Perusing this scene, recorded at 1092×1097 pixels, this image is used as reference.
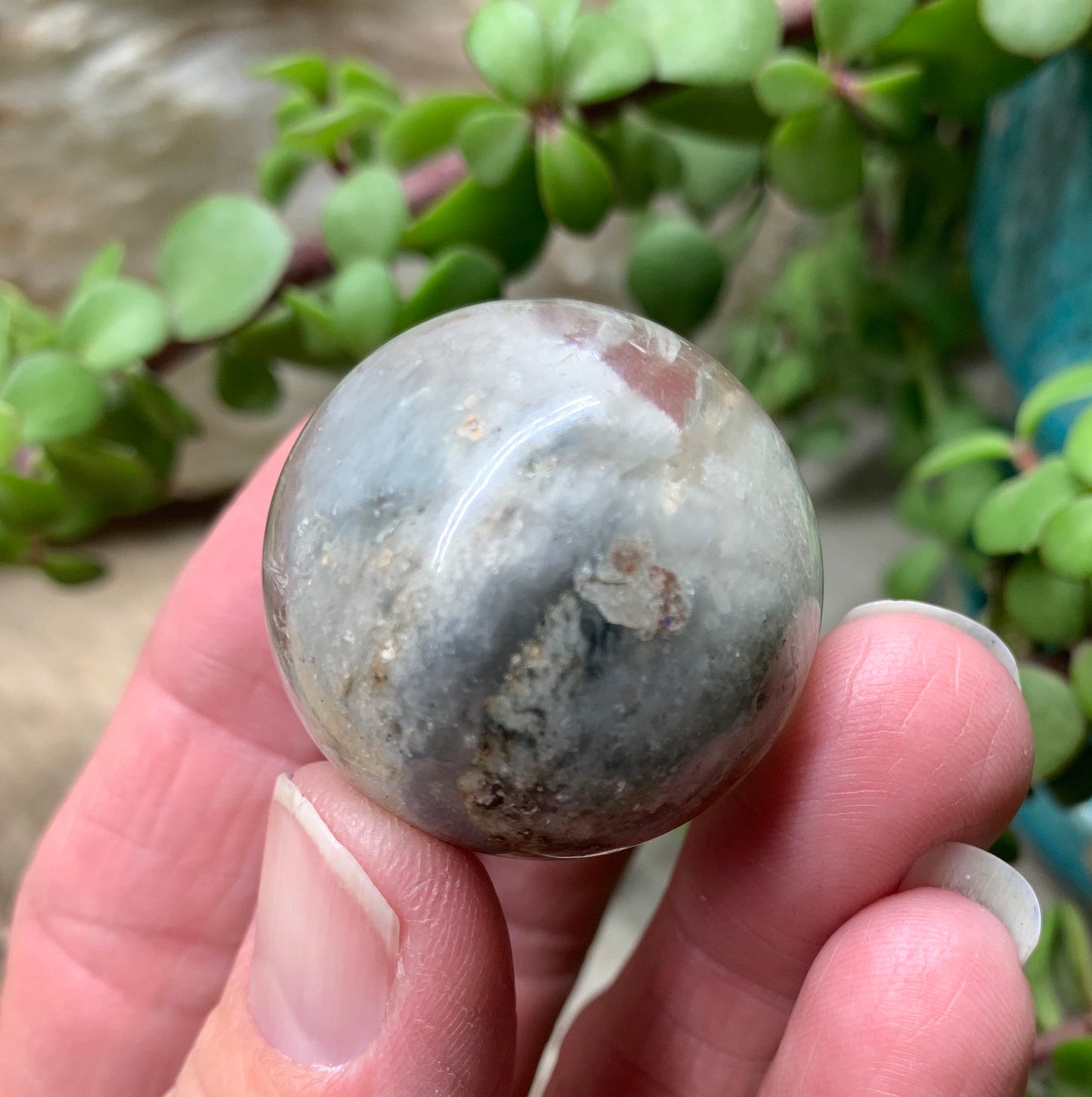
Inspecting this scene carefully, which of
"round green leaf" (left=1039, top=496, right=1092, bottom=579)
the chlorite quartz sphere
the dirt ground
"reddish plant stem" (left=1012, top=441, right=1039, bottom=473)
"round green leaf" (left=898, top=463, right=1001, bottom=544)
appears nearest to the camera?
the chlorite quartz sphere

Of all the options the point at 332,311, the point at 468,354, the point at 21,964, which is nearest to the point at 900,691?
the point at 468,354

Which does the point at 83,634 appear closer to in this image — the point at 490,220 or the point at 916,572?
the point at 490,220

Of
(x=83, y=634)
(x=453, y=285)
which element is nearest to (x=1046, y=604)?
(x=453, y=285)

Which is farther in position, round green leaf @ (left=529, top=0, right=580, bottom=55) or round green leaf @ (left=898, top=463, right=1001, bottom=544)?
round green leaf @ (left=898, top=463, right=1001, bottom=544)

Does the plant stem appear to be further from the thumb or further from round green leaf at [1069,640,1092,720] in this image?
the thumb

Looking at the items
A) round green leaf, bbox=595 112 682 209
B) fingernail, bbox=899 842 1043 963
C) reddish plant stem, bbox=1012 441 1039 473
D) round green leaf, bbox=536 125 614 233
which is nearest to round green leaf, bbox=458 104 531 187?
round green leaf, bbox=536 125 614 233

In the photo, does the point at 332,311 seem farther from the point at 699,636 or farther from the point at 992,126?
the point at 992,126
